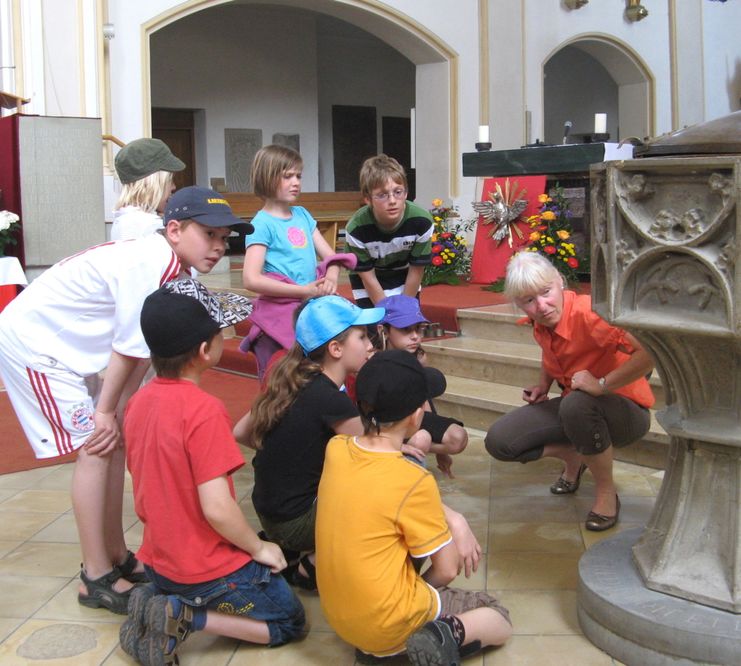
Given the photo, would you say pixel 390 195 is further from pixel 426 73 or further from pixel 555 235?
pixel 426 73

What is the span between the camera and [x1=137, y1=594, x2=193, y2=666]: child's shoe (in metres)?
2.55

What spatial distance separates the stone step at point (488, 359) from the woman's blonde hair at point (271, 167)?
1.99 m

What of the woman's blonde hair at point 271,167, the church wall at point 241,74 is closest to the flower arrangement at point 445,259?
the woman's blonde hair at point 271,167

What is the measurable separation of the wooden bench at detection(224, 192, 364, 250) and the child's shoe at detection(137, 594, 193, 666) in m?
8.26

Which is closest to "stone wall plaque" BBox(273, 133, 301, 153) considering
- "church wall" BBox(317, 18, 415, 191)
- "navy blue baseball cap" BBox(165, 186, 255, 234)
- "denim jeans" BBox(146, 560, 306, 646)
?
"church wall" BBox(317, 18, 415, 191)

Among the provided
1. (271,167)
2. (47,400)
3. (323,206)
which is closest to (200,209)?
(47,400)

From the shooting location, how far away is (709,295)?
2385mm

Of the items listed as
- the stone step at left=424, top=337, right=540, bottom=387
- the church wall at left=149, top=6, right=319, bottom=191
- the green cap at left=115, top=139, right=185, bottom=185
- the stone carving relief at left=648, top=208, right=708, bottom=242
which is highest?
the church wall at left=149, top=6, right=319, bottom=191

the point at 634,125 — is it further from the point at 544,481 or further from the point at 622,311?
the point at 622,311

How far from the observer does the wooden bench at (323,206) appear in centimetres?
1108

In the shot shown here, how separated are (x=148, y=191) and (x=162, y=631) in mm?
1420

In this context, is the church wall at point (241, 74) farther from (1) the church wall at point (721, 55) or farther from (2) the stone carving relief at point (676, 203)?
(2) the stone carving relief at point (676, 203)

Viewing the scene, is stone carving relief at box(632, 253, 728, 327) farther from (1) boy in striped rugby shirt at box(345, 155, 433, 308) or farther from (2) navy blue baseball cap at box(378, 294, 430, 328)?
(1) boy in striped rugby shirt at box(345, 155, 433, 308)

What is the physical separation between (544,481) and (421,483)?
1868 mm
